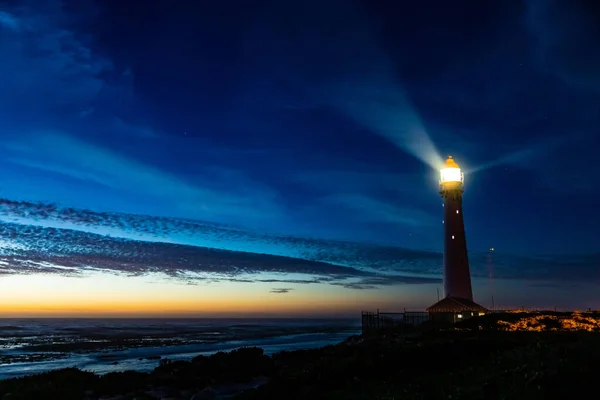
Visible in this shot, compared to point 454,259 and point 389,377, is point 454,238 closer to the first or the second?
point 454,259

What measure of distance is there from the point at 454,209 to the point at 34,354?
4623cm

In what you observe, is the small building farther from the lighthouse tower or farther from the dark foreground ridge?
the dark foreground ridge

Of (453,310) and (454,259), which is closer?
(453,310)

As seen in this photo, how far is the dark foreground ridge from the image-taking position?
12531 millimetres

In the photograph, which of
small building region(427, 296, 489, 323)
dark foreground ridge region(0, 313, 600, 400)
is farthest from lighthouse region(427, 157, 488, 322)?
dark foreground ridge region(0, 313, 600, 400)

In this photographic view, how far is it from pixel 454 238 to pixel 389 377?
32.0 metres

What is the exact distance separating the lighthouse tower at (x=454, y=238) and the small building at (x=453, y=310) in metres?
1.79

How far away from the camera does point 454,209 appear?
47.1m

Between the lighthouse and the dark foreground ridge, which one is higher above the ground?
the lighthouse

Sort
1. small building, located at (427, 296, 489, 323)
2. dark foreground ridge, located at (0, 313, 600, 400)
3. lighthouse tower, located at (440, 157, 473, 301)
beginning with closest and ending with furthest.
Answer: dark foreground ridge, located at (0, 313, 600, 400), small building, located at (427, 296, 489, 323), lighthouse tower, located at (440, 157, 473, 301)

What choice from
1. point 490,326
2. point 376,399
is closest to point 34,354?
point 490,326

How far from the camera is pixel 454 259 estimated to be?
4562 centimetres

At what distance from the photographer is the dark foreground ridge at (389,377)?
12531 mm

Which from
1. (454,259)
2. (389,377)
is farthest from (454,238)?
(389,377)
